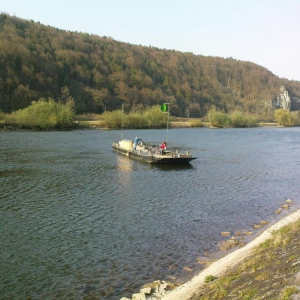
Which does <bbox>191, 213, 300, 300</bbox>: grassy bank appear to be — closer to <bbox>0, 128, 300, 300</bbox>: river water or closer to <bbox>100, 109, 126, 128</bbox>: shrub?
<bbox>0, 128, 300, 300</bbox>: river water

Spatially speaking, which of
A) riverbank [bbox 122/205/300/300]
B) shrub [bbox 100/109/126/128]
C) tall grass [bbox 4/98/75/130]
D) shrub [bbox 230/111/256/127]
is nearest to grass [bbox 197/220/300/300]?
riverbank [bbox 122/205/300/300]

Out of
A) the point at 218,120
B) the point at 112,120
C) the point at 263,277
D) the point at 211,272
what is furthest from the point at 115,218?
the point at 218,120

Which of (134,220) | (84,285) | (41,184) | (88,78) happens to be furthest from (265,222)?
(88,78)

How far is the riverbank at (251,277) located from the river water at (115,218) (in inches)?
37.1

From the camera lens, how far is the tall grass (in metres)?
92.2

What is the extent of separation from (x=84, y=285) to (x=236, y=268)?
176 inches

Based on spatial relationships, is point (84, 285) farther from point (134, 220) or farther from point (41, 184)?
point (41, 184)

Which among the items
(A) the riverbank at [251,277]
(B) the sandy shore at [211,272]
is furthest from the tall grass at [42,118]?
(A) the riverbank at [251,277]

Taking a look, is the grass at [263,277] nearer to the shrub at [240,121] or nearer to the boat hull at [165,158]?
the boat hull at [165,158]

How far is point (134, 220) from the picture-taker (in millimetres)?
18281

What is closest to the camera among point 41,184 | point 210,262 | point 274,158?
point 210,262

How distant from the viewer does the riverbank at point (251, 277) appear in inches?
308

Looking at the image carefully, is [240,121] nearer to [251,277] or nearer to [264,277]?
[251,277]

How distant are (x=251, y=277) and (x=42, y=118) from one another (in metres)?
91.4
